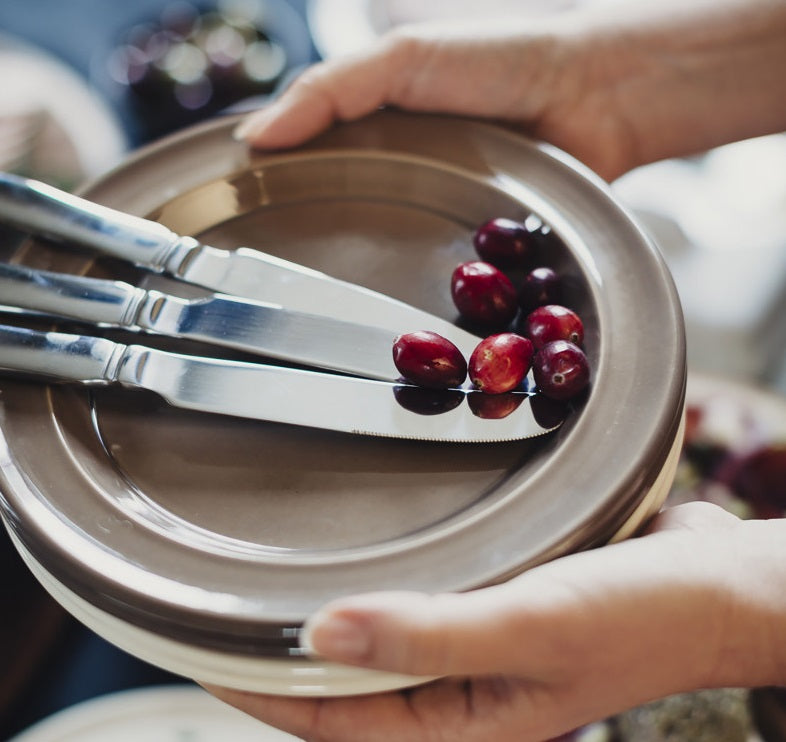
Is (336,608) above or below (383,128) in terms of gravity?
below

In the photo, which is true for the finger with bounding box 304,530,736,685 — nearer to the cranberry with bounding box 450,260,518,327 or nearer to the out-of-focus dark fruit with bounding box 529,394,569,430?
the out-of-focus dark fruit with bounding box 529,394,569,430

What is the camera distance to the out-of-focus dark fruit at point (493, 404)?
1.65 ft

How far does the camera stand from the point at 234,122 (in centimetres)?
71

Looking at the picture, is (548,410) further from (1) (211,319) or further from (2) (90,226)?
(2) (90,226)

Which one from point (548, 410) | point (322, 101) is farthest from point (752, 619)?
point (322, 101)

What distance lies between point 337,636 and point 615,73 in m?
0.68

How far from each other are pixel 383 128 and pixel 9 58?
28.6 inches

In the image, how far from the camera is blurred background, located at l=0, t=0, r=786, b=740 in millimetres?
1042

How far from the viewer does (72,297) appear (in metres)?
0.56

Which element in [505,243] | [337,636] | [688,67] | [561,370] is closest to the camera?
[337,636]

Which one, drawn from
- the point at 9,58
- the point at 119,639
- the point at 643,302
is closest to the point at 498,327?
the point at 643,302

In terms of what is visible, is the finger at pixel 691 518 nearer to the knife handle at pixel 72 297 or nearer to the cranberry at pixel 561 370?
the cranberry at pixel 561 370

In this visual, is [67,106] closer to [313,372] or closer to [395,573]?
[313,372]

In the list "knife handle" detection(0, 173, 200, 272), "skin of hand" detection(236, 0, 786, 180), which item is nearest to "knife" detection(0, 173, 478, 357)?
"knife handle" detection(0, 173, 200, 272)
